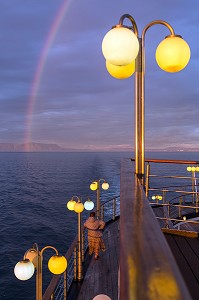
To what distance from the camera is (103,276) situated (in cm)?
741

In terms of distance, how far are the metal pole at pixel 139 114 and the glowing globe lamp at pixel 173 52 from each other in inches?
9.3

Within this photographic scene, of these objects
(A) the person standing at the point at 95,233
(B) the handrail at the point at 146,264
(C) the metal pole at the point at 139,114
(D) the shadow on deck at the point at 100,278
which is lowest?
(D) the shadow on deck at the point at 100,278

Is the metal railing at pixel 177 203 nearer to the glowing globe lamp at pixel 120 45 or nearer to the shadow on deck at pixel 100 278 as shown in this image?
the glowing globe lamp at pixel 120 45

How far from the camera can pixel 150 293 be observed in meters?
0.74

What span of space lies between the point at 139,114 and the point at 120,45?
115cm

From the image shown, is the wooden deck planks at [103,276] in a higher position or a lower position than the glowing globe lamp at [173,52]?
lower

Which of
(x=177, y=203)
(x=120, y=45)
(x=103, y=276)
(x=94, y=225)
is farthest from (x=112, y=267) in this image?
(x=177, y=203)

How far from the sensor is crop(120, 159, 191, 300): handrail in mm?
740

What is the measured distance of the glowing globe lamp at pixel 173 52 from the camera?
2.82 metres

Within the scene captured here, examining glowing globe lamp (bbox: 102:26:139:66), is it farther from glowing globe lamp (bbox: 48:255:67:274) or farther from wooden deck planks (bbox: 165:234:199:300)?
glowing globe lamp (bbox: 48:255:67:274)

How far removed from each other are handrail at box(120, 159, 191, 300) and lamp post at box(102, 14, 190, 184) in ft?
4.58

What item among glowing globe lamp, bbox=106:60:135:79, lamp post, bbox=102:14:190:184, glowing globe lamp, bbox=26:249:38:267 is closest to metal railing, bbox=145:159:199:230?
lamp post, bbox=102:14:190:184

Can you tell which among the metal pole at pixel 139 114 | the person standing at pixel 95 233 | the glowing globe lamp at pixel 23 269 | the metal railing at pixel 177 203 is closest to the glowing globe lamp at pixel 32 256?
the glowing globe lamp at pixel 23 269

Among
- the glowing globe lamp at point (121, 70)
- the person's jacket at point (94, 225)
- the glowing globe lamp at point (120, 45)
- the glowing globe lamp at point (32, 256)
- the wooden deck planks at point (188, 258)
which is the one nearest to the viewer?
the glowing globe lamp at point (120, 45)
